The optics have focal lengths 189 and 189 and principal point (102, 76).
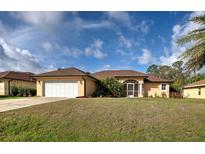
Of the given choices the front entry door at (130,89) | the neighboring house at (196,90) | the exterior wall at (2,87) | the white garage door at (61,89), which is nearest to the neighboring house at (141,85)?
the front entry door at (130,89)

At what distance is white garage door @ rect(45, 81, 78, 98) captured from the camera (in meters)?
20.9

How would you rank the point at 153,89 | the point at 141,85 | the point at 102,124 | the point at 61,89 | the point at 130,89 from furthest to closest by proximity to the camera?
1. the point at 153,89
2. the point at 130,89
3. the point at 141,85
4. the point at 61,89
5. the point at 102,124

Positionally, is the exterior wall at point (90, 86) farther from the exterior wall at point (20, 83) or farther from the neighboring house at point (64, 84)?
the exterior wall at point (20, 83)

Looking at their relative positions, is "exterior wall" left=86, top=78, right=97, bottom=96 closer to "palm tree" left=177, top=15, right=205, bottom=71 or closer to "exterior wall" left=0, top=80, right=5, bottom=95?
"palm tree" left=177, top=15, right=205, bottom=71

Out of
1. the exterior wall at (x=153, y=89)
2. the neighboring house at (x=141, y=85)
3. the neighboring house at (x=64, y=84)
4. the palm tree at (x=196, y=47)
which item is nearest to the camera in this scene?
the palm tree at (x=196, y=47)

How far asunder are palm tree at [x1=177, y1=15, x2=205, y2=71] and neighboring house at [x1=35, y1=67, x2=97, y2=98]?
423 inches

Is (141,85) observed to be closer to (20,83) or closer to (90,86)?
(90,86)

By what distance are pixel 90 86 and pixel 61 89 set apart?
11.8 feet

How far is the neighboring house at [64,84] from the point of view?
20.7m

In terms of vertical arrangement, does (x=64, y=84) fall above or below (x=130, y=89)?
above

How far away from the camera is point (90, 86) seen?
22.9m

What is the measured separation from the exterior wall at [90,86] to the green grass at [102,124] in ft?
36.7

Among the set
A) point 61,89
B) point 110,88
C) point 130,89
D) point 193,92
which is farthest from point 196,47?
point 193,92

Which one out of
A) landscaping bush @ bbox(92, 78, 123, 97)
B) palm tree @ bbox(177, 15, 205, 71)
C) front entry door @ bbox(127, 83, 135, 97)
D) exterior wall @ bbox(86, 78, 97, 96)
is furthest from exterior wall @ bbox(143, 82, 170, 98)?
palm tree @ bbox(177, 15, 205, 71)
